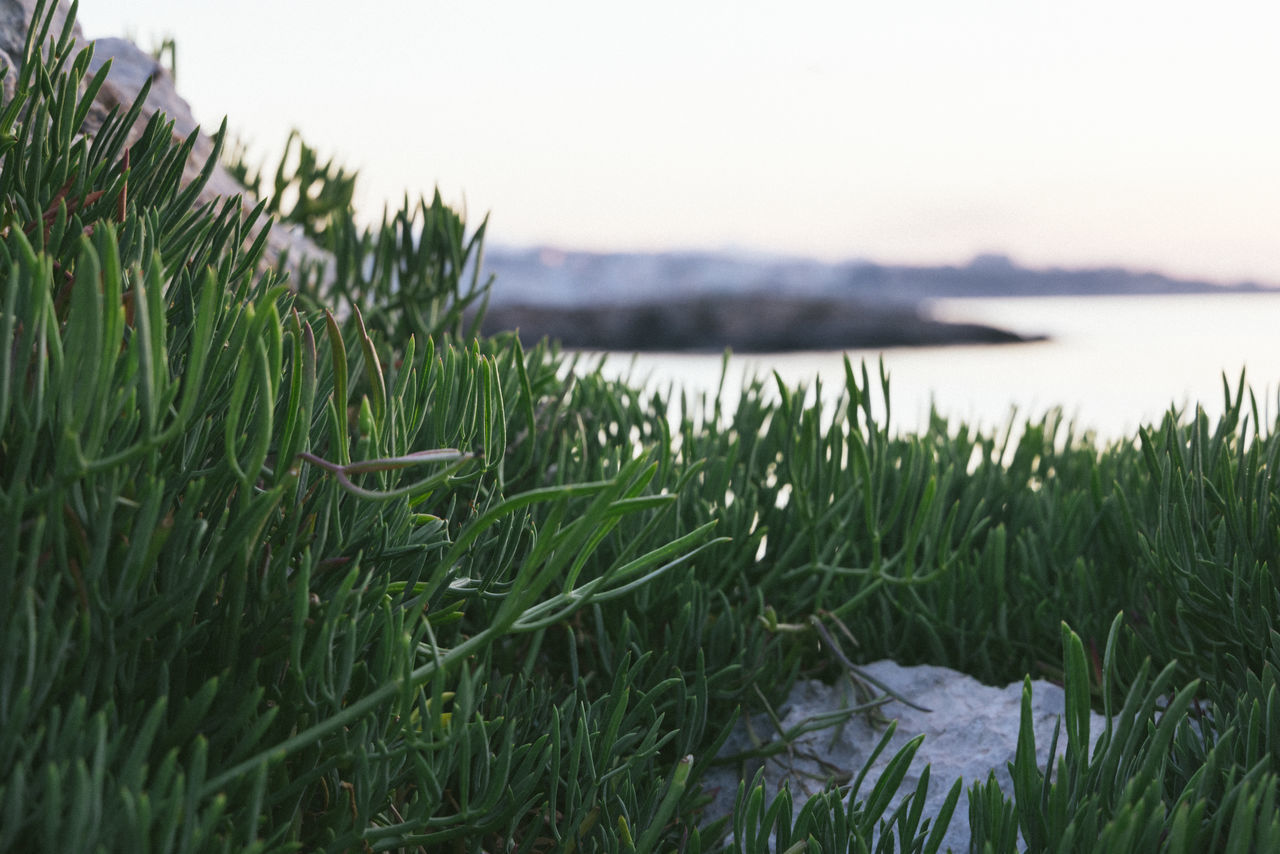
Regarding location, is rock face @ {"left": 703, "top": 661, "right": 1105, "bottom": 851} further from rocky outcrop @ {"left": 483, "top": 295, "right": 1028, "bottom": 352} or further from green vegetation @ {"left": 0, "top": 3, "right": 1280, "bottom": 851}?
rocky outcrop @ {"left": 483, "top": 295, "right": 1028, "bottom": 352}

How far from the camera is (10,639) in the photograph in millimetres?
569

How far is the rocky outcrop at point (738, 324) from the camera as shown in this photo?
646 centimetres

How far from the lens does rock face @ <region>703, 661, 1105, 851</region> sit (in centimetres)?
114

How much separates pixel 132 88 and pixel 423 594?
1222 mm

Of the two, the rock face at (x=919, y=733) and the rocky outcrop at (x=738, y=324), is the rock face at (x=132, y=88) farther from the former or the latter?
the rocky outcrop at (x=738, y=324)

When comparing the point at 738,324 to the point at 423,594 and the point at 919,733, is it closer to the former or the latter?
the point at 919,733

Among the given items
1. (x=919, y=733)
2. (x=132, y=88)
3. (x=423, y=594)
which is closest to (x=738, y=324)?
(x=132, y=88)

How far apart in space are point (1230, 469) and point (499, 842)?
2.76ft

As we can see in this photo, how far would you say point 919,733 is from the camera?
1.21 m

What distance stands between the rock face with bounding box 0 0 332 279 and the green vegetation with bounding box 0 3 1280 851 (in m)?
0.33

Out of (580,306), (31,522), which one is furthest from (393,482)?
(580,306)

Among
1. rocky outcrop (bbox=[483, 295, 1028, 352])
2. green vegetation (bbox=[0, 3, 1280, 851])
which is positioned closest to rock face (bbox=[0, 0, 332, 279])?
green vegetation (bbox=[0, 3, 1280, 851])

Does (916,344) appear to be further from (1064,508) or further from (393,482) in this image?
(393,482)

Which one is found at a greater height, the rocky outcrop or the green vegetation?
the rocky outcrop
